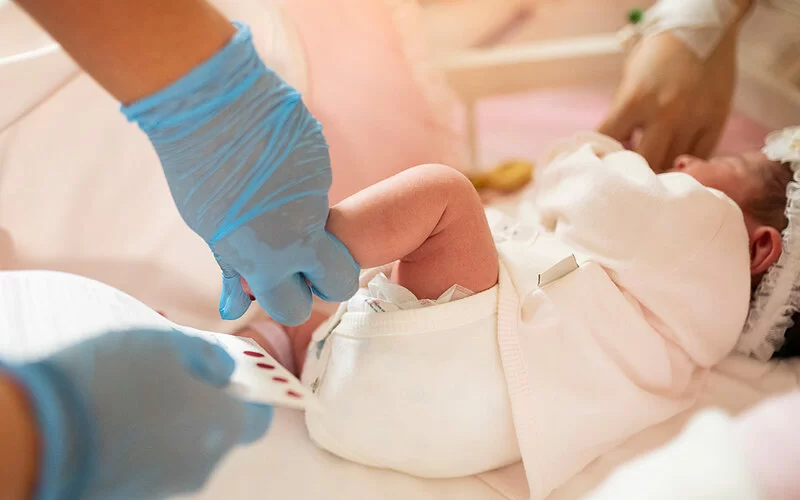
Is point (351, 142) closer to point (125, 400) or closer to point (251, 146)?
point (251, 146)

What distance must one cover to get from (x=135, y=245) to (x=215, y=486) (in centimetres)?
45

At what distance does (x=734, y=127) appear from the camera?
1.29 m

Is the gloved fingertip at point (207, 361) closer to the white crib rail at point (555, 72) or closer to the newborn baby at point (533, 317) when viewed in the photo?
the newborn baby at point (533, 317)

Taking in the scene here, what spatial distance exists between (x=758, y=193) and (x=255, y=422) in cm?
78

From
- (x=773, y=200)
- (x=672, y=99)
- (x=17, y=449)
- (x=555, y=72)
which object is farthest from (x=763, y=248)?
(x=17, y=449)

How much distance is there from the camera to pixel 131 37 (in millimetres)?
410

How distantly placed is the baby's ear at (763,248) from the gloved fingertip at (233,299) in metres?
0.71

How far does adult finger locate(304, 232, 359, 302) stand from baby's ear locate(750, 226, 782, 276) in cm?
61

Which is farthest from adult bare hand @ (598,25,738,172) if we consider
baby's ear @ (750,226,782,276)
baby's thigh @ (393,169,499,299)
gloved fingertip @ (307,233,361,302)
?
gloved fingertip @ (307,233,361,302)

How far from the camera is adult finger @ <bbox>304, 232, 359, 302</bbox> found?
548 mm

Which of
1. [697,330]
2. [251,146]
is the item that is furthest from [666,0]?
[251,146]

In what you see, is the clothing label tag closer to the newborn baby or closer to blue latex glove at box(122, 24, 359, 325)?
the newborn baby

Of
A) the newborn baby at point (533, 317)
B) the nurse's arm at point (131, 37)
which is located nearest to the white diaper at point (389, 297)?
the newborn baby at point (533, 317)

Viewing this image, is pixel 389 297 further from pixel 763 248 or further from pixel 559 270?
pixel 763 248
